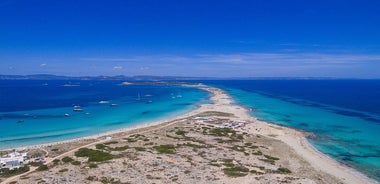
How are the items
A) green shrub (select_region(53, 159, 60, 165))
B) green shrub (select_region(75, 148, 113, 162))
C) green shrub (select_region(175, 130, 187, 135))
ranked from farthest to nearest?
green shrub (select_region(175, 130, 187, 135)) < green shrub (select_region(75, 148, 113, 162)) < green shrub (select_region(53, 159, 60, 165))

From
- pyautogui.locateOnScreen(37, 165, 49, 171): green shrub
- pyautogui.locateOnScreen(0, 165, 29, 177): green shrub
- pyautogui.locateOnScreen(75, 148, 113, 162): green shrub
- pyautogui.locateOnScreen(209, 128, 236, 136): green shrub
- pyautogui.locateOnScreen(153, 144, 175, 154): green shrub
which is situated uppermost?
pyautogui.locateOnScreen(75, 148, 113, 162): green shrub

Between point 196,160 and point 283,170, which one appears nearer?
point 283,170

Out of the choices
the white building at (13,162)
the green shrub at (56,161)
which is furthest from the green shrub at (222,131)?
the white building at (13,162)

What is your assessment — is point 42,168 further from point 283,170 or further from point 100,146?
point 283,170

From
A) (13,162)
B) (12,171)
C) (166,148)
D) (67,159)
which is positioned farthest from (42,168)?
(166,148)

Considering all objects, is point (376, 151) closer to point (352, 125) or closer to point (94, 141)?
point (352, 125)

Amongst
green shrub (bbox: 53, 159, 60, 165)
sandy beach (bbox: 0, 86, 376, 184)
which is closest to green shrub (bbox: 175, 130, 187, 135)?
sandy beach (bbox: 0, 86, 376, 184)

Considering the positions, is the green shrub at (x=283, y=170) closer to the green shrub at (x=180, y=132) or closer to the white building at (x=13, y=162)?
the green shrub at (x=180, y=132)

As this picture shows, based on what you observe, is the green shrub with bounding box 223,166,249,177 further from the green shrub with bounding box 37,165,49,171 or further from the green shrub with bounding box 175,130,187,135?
the green shrub with bounding box 175,130,187,135
